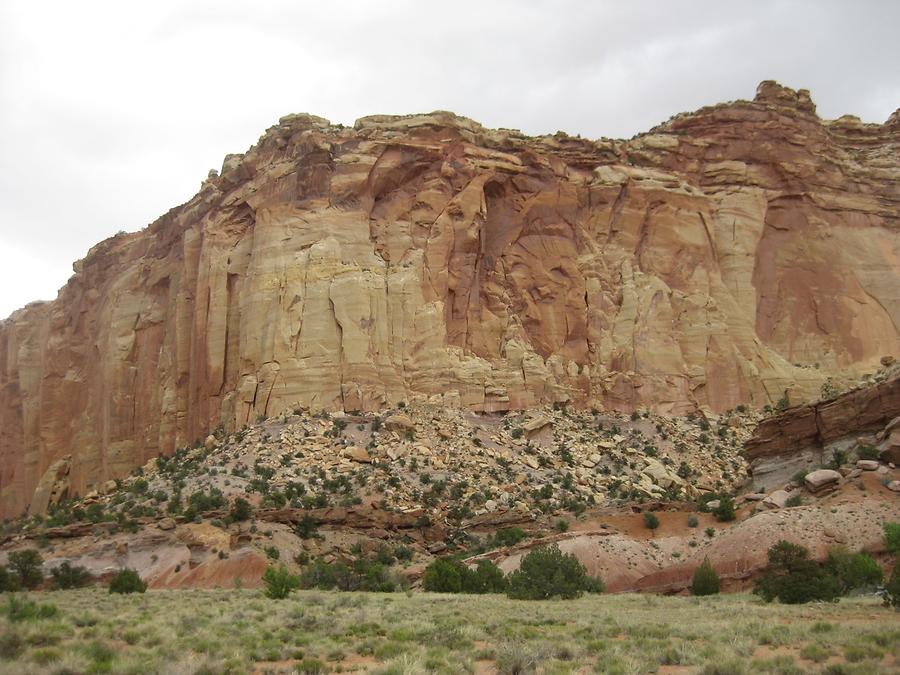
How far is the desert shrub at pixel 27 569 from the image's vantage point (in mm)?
31906

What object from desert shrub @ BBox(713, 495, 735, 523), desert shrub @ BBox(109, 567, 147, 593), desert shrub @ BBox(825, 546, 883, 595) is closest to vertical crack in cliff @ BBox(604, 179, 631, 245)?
desert shrub @ BBox(713, 495, 735, 523)

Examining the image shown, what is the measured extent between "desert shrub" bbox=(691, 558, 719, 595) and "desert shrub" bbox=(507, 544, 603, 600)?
338 centimetres

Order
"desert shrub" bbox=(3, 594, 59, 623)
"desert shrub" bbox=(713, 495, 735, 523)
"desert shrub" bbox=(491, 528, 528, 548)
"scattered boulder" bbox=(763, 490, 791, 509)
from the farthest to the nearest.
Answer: "desert shrub" bbox=(491, 528, 528, 548) < "desert shrub" bbox=(713, 495, 735, 523) < "scattered boulder" bbox=(763, 490, 791, 509) < "desert shrub" bbox=(3, 594, 59, 623)

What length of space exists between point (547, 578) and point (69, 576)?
16.6 m

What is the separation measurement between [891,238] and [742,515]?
3669cm

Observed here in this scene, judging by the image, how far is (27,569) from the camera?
105 feet

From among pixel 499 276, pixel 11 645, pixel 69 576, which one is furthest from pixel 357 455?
pixel 11 645

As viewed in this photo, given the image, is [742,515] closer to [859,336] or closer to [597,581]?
[597,581]

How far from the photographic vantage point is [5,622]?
57.3 ft

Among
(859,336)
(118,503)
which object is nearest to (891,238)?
(859,336)

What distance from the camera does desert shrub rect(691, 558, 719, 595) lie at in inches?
1096

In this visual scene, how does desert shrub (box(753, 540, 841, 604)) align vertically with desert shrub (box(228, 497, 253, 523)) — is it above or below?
below

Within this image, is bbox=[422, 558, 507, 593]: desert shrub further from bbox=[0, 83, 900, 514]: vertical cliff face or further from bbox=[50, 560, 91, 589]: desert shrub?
bbox=[0, 83, 900, 514]: vertical cliff face

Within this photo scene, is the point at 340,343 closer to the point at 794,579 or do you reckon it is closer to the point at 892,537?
the point at 794,579
